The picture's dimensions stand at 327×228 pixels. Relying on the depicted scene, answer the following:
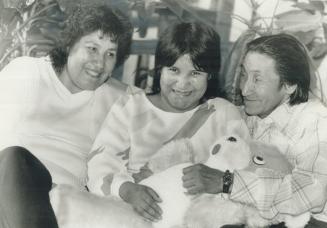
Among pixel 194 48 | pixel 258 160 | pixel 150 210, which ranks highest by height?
pixel 194 48

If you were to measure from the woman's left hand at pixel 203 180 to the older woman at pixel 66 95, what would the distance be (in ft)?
0.93

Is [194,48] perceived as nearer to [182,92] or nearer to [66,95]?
[182,92]

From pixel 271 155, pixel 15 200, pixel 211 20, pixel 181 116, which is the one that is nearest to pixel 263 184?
pixel 271 155

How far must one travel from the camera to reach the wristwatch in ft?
3.28

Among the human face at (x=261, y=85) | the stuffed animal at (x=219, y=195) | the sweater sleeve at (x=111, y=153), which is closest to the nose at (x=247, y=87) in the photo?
the human face at (x=261, y=85)

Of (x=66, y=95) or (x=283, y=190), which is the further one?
(x=66, y=95)

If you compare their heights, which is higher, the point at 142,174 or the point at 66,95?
the point at 66,95

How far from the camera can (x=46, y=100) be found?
3.78ft

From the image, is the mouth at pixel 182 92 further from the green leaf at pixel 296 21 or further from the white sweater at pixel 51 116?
the green leaf at pixel 296 21

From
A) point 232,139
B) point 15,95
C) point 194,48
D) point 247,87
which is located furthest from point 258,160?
point 15,95

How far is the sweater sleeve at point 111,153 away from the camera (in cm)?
107

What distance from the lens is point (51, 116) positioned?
1.15 metres

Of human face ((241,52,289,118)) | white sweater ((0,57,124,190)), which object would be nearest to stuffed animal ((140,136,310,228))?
human face ((241,52,289,118))

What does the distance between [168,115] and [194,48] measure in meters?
0.18
